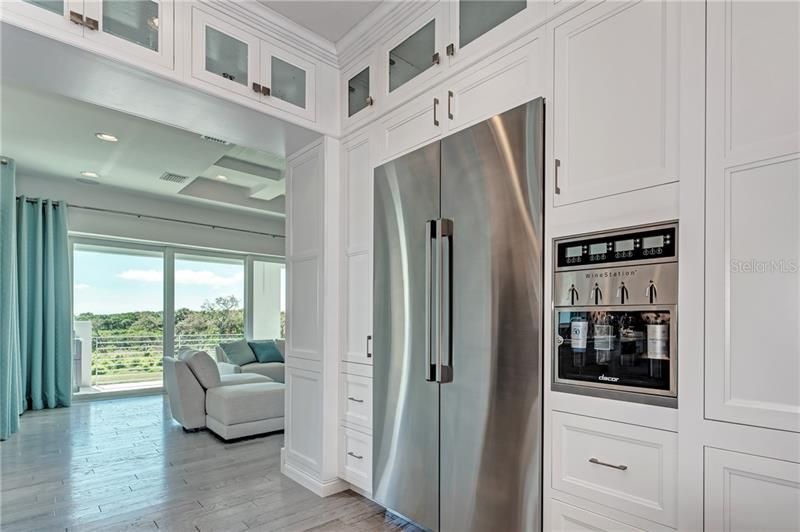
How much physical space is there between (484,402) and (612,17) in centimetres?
153

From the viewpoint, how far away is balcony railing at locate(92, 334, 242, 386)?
615 centimetres

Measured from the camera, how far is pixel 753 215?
1211 millimetres

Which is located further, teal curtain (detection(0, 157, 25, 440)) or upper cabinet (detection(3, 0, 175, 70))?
teal curtain (detection(0, 157, 25, 440))

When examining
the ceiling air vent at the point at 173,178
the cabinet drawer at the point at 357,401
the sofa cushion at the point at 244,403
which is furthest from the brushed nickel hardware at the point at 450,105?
the ceiling air vent at the point at 173,178

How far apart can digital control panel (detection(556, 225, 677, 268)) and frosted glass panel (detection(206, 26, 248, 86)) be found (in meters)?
1.91

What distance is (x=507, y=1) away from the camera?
190 centimetres

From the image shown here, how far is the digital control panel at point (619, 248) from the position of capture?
139 cm

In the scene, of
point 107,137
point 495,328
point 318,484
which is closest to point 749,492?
point 495,328

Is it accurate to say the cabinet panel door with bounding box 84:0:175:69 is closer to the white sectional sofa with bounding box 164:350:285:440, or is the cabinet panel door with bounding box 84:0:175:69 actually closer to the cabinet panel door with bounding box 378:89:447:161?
the cabinet panel door with bounding box 378:89:447:161

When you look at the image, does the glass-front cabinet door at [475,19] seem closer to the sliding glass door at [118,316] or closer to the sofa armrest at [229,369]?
the sofa armrest at [229,369]

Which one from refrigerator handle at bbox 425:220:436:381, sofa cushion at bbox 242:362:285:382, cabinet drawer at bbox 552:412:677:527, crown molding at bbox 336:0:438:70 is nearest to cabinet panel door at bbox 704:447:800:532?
cabinet drawer at bbox 552:412:677:527

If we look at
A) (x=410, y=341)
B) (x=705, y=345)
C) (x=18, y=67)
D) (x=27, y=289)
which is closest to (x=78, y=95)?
(x=18, y=67)

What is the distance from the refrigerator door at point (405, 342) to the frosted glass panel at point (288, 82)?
72 cm

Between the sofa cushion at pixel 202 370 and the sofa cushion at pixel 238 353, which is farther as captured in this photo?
the sofa cushion at pixel 238 353
